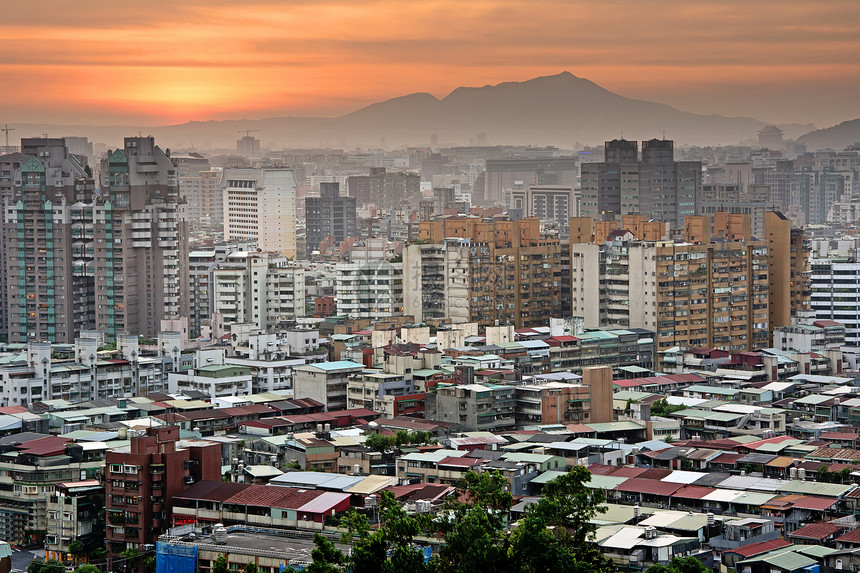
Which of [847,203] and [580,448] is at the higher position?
[847,203]

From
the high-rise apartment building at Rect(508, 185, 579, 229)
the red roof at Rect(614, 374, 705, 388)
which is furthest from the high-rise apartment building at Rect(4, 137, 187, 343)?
the high-rise apartment building at Rect(508, 185, 579, 229)

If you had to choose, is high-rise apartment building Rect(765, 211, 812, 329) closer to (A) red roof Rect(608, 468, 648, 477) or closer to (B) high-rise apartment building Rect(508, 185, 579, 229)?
(A) red roof Rect(608, 468, 648, 477)

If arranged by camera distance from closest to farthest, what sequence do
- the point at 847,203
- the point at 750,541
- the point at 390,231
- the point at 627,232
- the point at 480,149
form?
the point at 750,541, the point at 627,232, the point at 390,231, the point at 847,203, the point at 480,149

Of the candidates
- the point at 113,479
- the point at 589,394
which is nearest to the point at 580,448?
the point at 589,394

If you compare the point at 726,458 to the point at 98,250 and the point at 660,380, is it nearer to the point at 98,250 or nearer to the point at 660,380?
the point at 660,380

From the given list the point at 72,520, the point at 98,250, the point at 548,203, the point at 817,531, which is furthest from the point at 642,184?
the point at 817,531

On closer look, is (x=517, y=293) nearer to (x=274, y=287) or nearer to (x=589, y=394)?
(x=274, y=287)
